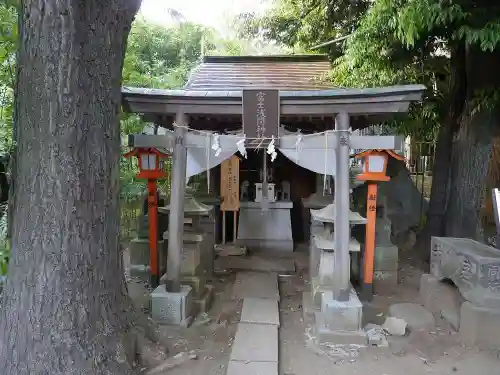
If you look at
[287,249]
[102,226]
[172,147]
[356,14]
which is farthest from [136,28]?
[102,226]

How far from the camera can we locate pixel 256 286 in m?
7.27

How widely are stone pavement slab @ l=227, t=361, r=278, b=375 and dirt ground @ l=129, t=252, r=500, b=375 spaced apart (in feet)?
0.53

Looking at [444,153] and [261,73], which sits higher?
[261,73]

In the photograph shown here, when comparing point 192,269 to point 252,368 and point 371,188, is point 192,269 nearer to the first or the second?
point 252,368

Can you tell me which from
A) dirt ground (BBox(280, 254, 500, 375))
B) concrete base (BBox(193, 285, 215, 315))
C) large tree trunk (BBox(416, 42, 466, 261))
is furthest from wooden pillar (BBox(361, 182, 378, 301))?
large tree trunk (BBox(416, 42, 466, 261))

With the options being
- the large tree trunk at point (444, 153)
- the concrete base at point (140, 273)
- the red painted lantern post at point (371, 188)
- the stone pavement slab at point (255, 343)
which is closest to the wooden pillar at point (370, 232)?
the red painted lantern post at point (371, 188)

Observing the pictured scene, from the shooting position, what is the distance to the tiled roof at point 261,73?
8.92 metres

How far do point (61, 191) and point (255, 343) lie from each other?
3.04m

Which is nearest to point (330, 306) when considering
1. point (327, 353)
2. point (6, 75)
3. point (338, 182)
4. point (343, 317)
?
point (343, 317)

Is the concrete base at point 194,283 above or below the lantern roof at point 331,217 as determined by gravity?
below

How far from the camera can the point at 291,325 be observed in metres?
5.84

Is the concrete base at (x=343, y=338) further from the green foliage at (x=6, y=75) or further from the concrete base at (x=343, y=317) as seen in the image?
the green foliage at (x=6, y=75)

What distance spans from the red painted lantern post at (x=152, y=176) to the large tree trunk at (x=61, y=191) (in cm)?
273

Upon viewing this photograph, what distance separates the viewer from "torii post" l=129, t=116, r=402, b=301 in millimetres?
5395
